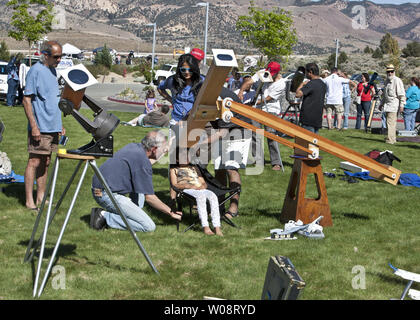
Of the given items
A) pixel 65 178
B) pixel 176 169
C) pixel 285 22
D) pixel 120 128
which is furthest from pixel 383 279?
pixel 285 22

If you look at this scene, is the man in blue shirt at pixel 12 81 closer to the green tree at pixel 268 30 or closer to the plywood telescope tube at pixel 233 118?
the plywood telescope tube at pixel 233 118

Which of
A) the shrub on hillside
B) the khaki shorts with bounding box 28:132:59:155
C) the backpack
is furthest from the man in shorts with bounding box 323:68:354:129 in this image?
the shrub on hillside

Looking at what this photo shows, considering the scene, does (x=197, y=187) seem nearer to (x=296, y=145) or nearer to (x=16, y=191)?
(x=296, y=145)

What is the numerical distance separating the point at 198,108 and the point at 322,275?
2070 millimetres

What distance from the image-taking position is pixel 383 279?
216 inches

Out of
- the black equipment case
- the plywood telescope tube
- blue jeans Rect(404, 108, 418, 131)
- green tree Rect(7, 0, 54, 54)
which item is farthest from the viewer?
green tree Rect(7, 0, 54, 54)

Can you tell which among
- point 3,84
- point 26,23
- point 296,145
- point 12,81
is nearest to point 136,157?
point 296,145

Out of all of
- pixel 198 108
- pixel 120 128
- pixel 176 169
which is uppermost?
pixel 198 108

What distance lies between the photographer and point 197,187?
7145 mm

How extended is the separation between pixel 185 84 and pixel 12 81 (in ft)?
52.2

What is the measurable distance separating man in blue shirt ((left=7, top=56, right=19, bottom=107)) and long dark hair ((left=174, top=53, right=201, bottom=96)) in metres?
15.5

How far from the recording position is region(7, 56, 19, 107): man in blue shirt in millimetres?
21344

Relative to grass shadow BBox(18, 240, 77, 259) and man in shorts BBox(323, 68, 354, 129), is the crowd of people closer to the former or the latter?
grass shadow BBox(18, 240, 77, 259)

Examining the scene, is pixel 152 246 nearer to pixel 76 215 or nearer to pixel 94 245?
pixel 94 245
